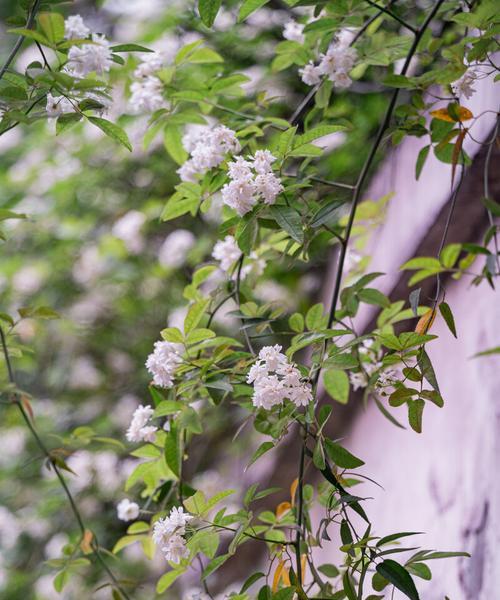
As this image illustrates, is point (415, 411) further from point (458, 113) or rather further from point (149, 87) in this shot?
point (149, 87)

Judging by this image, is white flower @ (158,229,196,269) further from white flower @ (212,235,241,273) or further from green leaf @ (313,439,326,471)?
green leaf @ (313,439,326,471)

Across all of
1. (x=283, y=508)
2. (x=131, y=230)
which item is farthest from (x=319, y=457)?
(x=131, y=230)

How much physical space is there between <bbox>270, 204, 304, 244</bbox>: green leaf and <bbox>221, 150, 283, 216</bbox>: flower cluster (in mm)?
12

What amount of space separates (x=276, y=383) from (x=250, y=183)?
197 millimetres

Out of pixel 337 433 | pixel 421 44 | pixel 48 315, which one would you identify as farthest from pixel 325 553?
pixel 421 44

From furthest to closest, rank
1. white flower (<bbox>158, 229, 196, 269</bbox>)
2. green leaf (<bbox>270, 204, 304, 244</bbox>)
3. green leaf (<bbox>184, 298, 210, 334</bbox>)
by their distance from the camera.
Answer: white flower (<bbox>158, 229, 196, 269</bbox>)
green leaf (<bbox>184, 298, 210, 334</bbox>)
green leaf (<bbox>270, 204, 304, 244</bbox>)

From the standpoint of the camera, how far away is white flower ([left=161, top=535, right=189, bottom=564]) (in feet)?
2.13

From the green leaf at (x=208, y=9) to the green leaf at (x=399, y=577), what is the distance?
54 cm

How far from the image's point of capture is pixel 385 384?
68 cm

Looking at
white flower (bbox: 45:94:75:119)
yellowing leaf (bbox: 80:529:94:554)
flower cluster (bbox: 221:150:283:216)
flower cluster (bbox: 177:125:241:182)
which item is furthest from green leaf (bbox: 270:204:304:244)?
yellowing leaf (bbox: 80:529:94:554)

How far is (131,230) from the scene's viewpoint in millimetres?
2037

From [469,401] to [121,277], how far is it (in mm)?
1261

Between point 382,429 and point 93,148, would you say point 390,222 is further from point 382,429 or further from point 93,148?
point 93,148

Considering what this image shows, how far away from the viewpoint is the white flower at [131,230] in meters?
2.03
